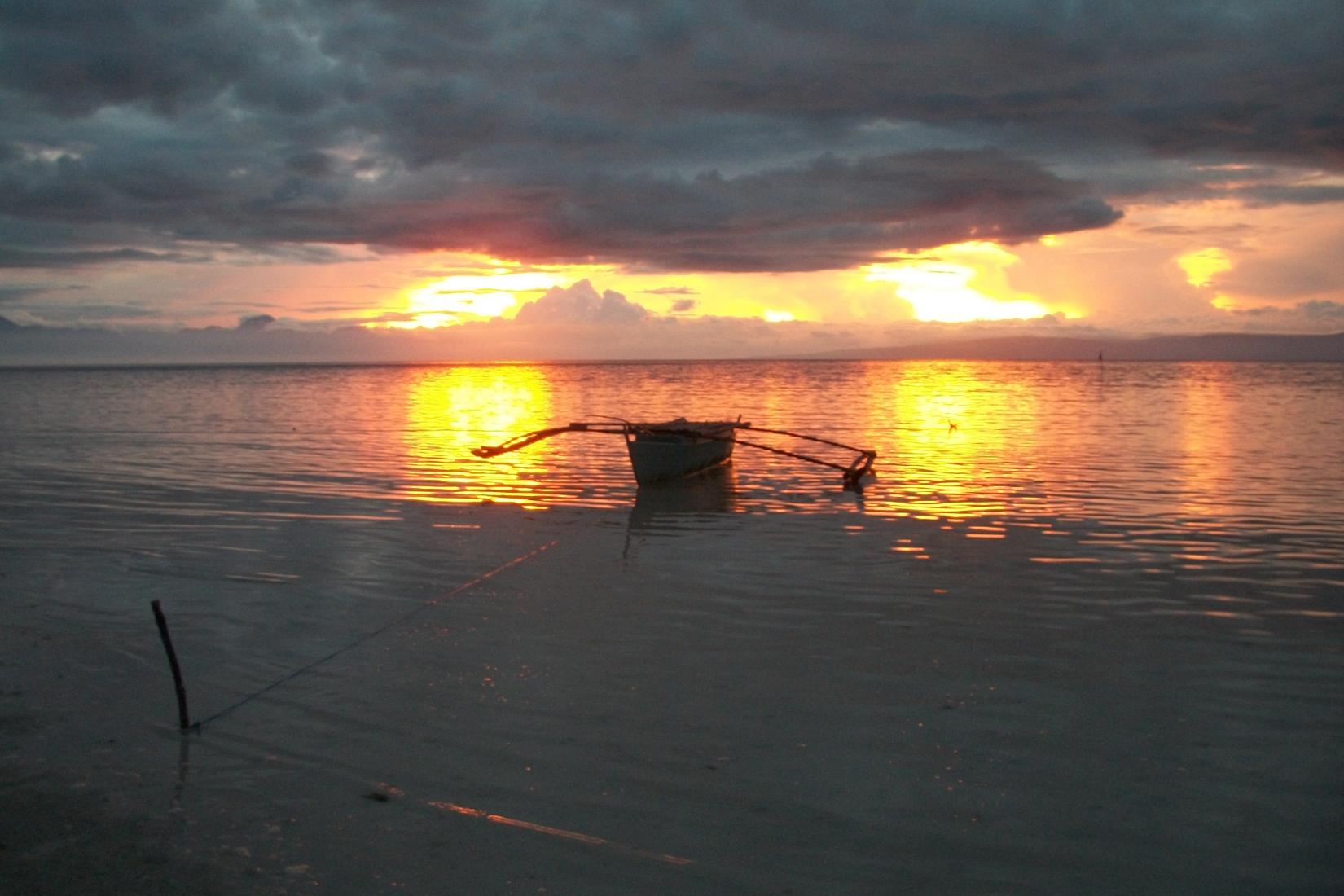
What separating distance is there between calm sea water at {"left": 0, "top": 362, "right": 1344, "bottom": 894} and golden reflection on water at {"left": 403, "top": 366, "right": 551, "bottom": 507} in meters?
0.74

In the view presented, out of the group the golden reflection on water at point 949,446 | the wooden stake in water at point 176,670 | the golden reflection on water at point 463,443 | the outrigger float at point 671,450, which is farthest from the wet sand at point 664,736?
the outrigger float at point 671,450

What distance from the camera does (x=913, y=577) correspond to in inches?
469

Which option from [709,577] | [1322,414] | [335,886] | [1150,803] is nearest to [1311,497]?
[709,577]

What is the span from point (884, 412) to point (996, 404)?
8.57 metres

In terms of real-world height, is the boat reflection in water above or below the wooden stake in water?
below

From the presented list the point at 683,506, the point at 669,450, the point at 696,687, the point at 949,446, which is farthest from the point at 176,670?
the point at 949,446

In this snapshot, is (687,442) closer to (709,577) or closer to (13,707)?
(709,577)

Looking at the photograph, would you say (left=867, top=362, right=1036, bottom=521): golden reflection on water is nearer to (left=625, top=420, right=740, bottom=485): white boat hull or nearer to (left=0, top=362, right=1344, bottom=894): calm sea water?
(left=0, top=362, right=1344, bottom=894): calm sea water

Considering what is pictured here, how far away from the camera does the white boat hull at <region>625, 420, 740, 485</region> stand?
68.3 feet

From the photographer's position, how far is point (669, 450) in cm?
2091

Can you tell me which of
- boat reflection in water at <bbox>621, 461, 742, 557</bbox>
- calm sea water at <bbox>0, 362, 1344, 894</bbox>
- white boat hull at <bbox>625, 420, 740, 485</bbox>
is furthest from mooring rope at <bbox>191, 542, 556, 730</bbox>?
white boat hull at <bbox>625, 420, 740, 485</bbox>

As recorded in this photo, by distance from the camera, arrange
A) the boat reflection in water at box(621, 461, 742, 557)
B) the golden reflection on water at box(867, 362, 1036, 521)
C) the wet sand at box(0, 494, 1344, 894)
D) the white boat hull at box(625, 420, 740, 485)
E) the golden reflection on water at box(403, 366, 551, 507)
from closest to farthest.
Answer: the wet sand at box(0, 494, 1344, 894), the boat reflection in water at box(621, 461, 742, 557), the golden reflection on water at box(867, 362, 1036, 521), the golden reflection on water at box(403, 366, 551, 507), the white boat hull at box(625, 420, 740, 485)

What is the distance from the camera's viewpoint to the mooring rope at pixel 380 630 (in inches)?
294

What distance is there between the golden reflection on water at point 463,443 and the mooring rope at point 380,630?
509 cm
